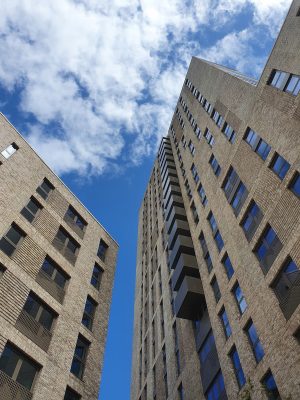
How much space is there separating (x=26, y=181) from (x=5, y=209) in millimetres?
→ 3545

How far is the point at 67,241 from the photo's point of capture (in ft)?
76.8

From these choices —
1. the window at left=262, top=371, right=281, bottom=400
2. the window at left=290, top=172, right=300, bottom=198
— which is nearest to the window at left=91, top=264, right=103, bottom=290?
the window at left=262, top=371, right=281, bottom=400

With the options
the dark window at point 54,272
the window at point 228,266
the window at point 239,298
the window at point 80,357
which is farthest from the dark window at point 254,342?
the dark window at point 54,272

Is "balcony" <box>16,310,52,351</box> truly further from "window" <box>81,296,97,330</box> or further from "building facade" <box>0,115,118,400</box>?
"window" <box>81,296,97,330</box>

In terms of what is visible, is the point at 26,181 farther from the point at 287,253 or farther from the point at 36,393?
the point at 287,253

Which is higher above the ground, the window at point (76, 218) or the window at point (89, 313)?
the window at point (76, 218)

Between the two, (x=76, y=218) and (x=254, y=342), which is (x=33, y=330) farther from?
(x=254, y=342)

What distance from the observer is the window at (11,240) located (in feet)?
59.6

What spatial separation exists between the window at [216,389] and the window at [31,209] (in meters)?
14.4

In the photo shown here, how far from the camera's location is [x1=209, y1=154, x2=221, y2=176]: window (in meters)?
30.0

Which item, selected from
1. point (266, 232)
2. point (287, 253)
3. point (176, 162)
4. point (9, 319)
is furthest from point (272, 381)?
point (176, 162)

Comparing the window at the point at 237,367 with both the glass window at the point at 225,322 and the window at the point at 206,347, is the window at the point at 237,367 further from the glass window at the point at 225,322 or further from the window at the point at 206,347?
the window at the point at 206,347

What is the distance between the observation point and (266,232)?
794 inches

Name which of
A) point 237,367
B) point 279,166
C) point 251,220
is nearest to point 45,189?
point 251,220
